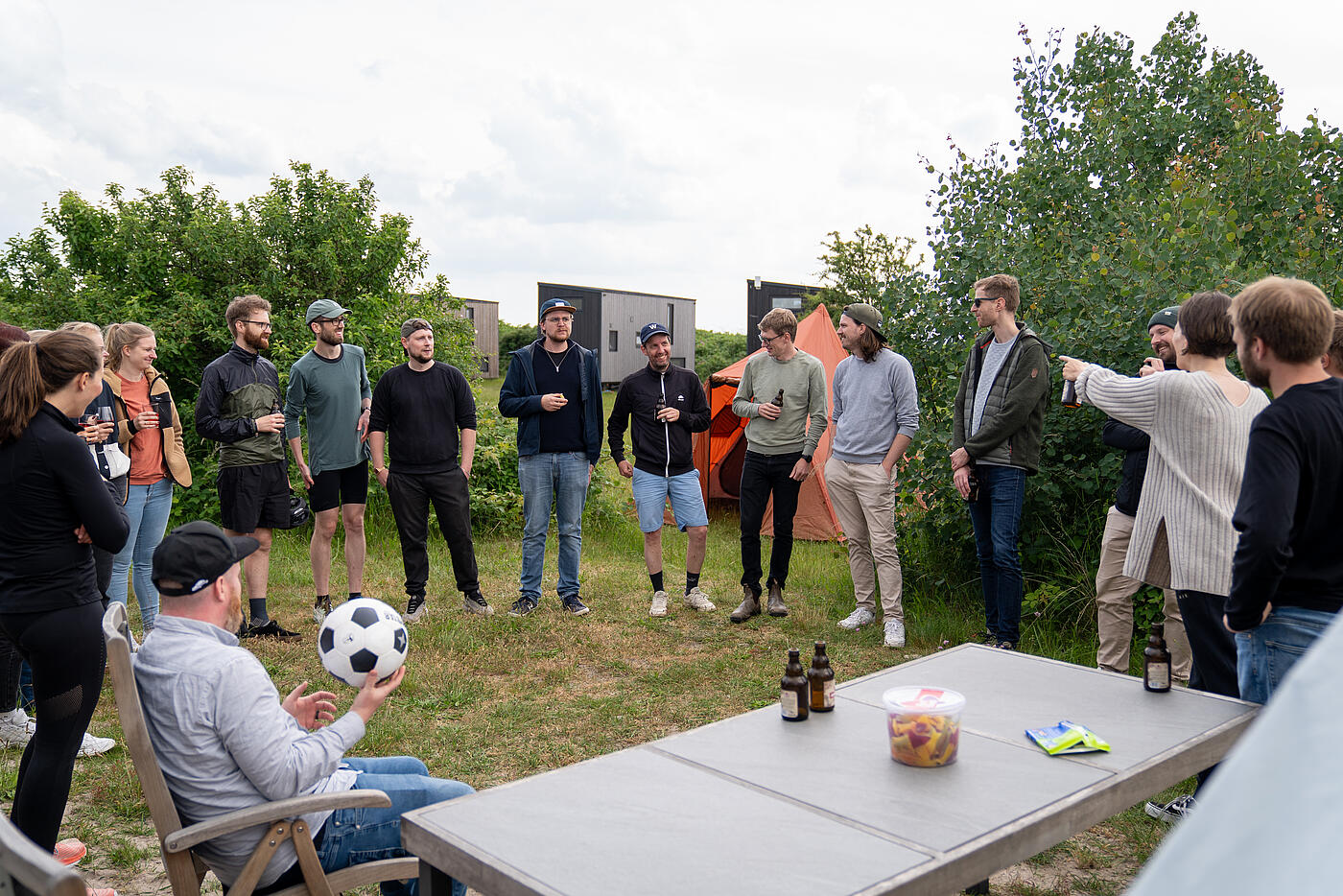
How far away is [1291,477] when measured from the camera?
2.53 m

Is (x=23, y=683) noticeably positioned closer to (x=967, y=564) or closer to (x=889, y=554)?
(x=889, y=554)

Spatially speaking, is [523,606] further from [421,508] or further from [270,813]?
[270,813]

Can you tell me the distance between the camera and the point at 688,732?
271 centimetres

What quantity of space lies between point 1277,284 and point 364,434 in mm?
5349

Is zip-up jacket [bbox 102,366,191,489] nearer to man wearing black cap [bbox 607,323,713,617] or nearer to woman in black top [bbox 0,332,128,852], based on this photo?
woman in black top [bbox 0,332,128,852]

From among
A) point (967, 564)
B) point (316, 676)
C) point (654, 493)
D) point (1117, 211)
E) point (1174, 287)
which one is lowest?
point (316, 676)

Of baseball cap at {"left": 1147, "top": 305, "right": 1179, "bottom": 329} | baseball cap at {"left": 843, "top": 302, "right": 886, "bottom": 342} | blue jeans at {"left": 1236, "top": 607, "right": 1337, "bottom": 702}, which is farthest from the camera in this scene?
baseball cap at {"left": 843, "top": 302, "right": 886, "bottom": 342}

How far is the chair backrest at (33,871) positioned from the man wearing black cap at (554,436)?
Result: 509 cm

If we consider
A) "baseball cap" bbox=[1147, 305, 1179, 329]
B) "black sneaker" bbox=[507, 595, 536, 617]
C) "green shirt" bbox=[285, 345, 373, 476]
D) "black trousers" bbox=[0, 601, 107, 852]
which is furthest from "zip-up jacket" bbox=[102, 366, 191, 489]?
"baseball cap" bbox=[1147, 305, 1179, 329]

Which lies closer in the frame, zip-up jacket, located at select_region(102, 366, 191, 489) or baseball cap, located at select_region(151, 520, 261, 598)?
baseball cap, located at select_region(151, 520, 261, 598)

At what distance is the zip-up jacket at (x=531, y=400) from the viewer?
6.58 meters

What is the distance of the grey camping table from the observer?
6.11ft

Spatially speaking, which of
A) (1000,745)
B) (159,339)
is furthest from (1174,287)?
(159,339)

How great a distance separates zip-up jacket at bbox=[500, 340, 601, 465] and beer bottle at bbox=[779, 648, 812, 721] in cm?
407
